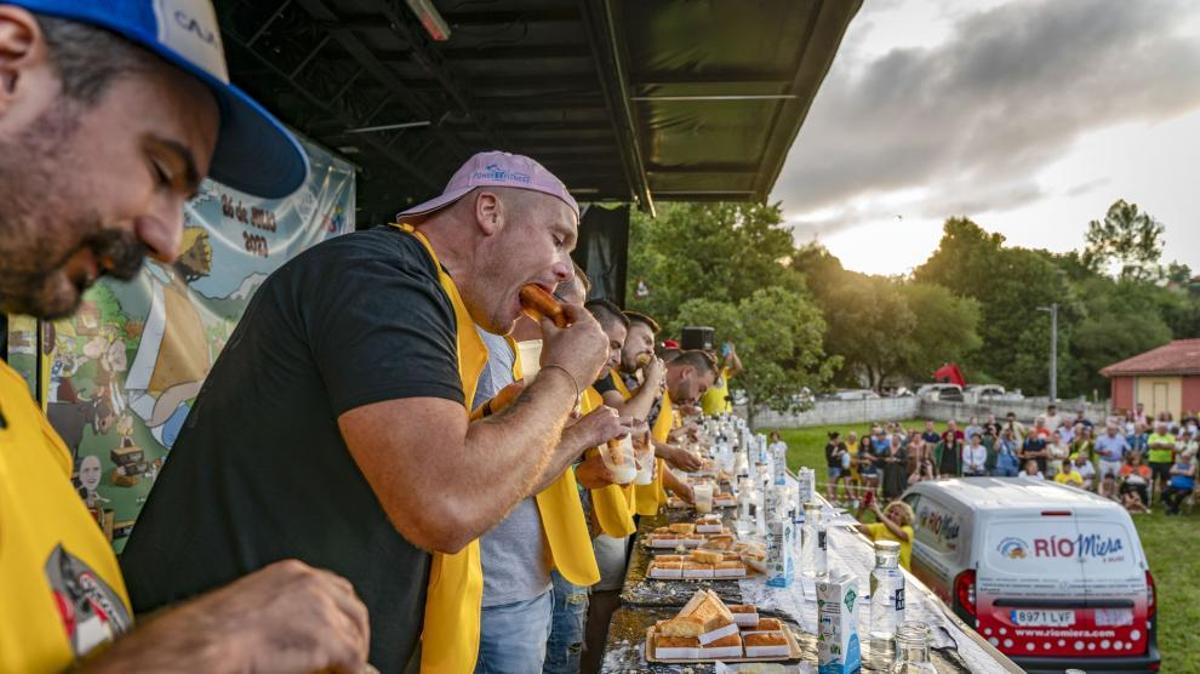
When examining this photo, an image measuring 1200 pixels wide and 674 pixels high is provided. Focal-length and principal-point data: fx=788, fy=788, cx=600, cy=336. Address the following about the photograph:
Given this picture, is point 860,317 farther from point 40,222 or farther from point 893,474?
point 40,222

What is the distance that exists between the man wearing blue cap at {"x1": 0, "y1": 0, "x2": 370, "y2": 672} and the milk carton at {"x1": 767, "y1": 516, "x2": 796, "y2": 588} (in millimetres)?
2903

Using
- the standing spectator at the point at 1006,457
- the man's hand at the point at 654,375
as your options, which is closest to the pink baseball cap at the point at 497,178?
the man's hand at the point at 654,375

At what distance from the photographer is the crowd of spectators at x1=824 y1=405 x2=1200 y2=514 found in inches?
666

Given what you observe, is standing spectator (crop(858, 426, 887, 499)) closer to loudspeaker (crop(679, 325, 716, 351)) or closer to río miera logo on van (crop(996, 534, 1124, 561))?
loudspeaker (crop(679, 325, 716, 351))

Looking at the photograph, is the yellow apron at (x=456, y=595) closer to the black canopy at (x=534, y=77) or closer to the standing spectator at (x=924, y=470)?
the black canopy at (x=534, y=77)

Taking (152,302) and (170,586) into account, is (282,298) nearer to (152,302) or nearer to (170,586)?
(170,586)

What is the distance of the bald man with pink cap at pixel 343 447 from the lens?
136 centimetres

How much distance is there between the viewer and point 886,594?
265 cm

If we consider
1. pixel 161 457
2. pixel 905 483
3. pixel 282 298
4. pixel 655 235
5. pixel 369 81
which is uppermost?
pixel 655 235

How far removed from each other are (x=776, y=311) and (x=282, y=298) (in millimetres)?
23835

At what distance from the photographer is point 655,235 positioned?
95.2 feet

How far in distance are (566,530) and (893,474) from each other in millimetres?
17376

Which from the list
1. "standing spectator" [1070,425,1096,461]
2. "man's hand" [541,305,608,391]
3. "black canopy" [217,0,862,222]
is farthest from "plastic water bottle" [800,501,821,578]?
"standing spectator" [1070,425,1096,461]

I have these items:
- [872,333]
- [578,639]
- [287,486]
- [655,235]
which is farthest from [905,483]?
[872,333]
